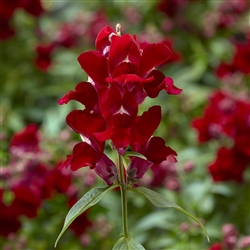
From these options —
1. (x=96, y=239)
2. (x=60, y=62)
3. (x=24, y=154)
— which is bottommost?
(x=96, y=239)

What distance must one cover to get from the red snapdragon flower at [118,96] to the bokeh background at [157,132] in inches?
13.6

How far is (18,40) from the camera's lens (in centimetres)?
177

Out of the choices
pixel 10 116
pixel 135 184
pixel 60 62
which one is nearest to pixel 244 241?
pixel 135 184

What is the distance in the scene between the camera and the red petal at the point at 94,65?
562 millimetres

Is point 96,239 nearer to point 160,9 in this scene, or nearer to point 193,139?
point 193,139

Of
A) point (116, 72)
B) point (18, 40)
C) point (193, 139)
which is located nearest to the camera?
point (116, 72)

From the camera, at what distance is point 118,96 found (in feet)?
1.83

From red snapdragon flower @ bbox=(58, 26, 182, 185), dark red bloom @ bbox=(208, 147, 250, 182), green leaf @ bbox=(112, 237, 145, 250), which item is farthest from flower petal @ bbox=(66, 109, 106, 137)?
dark red bloom @ bbox=(208, 147, 250, 182)

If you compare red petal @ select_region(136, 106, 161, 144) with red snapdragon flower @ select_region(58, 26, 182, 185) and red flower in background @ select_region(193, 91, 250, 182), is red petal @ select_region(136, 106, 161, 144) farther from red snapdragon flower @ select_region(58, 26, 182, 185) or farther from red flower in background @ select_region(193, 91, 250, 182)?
red flower in background @ select_region(193, 91, 250, 182)

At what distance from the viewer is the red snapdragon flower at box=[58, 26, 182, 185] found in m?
0.55

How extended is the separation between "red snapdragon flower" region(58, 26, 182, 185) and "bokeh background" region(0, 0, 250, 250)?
0.35m

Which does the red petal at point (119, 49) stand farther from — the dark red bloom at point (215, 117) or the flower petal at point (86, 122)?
the dark red bloom at point (215, 117)

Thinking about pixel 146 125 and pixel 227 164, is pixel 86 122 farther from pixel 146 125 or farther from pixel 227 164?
pixel 227 164

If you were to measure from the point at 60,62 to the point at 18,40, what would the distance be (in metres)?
0.22
